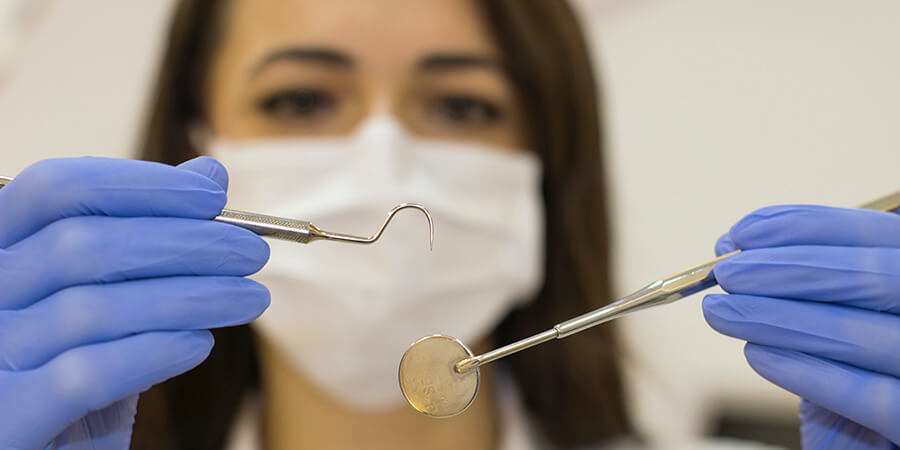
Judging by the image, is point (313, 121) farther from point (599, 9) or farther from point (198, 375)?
point (599, 9)

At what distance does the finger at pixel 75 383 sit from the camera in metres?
0.57

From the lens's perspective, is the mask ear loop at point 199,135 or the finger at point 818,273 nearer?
the finger at point 818,273

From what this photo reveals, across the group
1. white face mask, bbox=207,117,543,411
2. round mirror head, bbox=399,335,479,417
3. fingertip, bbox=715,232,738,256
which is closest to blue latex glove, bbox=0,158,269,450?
round mirror head, bbox=399,335,479,417

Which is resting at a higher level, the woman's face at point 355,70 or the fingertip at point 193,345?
the woman's face at point 355,70

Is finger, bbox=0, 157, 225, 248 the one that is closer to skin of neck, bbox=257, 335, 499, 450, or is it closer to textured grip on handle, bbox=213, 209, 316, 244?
textured grip on handle, bbox=213, 209, 316, 244

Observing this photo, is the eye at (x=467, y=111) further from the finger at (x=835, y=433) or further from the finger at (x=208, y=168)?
the finger at (x=835, y=433)

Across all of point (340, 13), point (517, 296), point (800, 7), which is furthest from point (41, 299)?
point (800, 7)

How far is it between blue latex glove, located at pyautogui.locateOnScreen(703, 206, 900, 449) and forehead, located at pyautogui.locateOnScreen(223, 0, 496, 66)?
631mm

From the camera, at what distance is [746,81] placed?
168cm

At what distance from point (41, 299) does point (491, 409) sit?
0.97 metres

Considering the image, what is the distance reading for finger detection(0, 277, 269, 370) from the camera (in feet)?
1.93

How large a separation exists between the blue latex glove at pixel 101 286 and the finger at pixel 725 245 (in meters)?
0.56

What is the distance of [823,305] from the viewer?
644 millimetres

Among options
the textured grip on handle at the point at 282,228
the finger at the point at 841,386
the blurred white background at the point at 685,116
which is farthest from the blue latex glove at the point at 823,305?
the blurred white background at the point at 685,116
